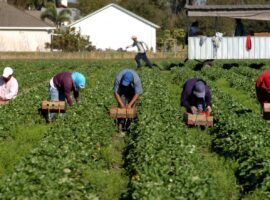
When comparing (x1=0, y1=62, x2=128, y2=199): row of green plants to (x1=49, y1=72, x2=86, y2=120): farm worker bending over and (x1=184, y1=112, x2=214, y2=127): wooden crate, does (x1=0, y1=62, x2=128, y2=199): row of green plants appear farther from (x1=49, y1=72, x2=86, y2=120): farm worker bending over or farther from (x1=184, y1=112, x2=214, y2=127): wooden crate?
(x1=184, y1=112, x2=214, y2=127): wooden crate

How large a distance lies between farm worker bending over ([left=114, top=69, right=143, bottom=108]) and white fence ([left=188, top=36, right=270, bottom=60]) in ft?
56.3

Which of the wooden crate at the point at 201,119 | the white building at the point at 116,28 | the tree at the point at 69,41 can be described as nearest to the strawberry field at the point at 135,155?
the wooden crate at the point at 201,119

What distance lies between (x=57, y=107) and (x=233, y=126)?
4187mm

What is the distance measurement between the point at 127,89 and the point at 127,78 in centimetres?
61

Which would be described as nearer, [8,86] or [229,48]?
[8,86]

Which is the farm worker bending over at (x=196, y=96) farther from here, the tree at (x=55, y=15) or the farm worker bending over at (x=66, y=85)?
the tree at (x=55, y=15)

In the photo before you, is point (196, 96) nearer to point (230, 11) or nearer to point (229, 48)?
point (229, 48)

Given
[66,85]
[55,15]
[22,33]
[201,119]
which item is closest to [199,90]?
[201,119]

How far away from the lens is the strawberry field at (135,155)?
7.11 m

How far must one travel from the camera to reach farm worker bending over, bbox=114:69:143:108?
12616 mm

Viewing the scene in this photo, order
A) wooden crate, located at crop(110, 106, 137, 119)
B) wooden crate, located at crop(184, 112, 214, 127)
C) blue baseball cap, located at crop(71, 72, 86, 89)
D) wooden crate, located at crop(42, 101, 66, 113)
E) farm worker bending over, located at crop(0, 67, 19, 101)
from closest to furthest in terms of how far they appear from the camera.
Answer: wooden crate, located at crop(184, 112, 214, 127) < wooden crate, located at crop(110, 106, 137, 119) < blue baseball cap, located at crop(71, 72, 86, 89) < wooden crate, located at crop(42, 101, 66, 113) < farm worker bending over, located at crop(0, 67, 19, 101)

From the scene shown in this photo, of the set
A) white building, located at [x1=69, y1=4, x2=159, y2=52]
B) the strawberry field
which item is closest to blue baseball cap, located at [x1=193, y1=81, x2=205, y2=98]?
the strawberry field

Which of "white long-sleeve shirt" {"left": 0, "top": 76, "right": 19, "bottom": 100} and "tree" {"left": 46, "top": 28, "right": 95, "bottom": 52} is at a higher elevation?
"tree" {"left": 46, "top": 28, "right": 95, "bottom": 52}

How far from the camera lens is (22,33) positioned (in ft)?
207
